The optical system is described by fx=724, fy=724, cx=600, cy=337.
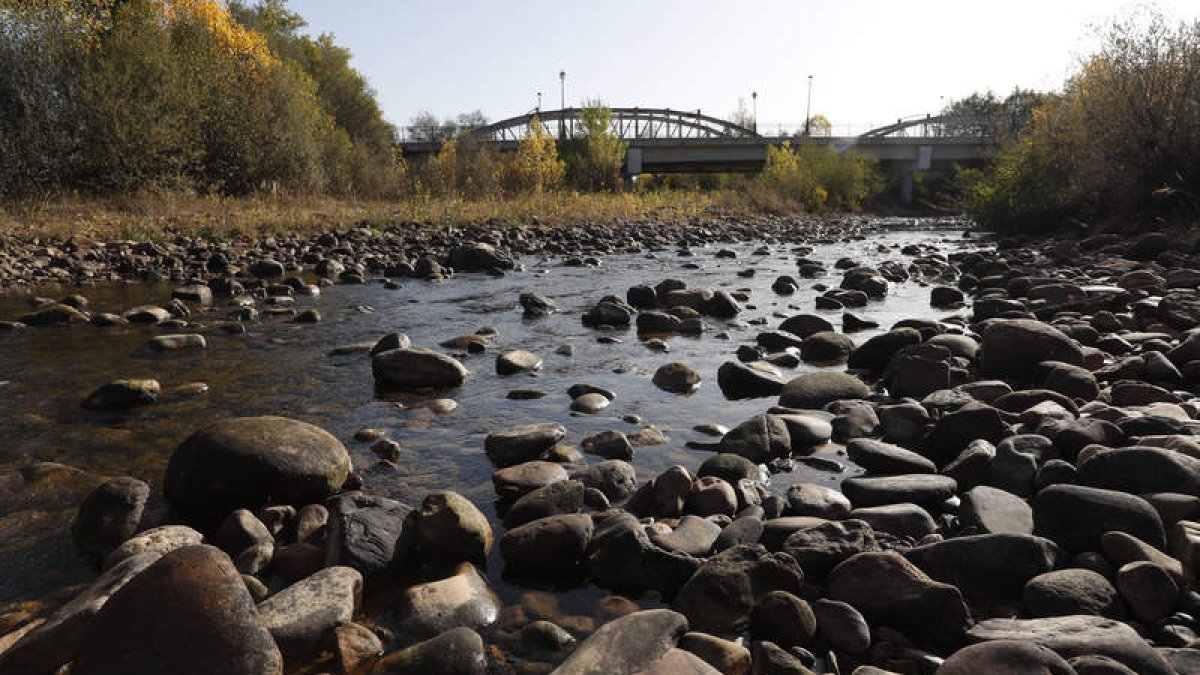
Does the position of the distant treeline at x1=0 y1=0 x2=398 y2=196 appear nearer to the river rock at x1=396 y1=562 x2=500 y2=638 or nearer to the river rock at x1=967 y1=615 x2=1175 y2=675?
the river rock at x1=396 y1=562 x2=500 y2=638

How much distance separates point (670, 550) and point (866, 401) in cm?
267

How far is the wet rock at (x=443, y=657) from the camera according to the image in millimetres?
2244

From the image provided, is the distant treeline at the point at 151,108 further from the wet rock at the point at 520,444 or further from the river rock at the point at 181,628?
the river rock at the point at 181,628

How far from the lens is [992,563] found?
2.58 meters

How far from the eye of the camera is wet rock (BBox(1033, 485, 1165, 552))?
2682 mm

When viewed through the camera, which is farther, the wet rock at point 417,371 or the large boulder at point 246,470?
the wet rock at point 417,371

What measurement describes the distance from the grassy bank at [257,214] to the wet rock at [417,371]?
1097cm

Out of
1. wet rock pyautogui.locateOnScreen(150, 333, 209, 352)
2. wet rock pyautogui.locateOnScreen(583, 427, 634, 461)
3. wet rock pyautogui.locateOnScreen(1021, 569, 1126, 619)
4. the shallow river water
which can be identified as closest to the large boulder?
the shallow river water

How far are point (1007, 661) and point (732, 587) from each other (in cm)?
88

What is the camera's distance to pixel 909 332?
240 inches

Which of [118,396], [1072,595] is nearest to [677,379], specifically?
[1072,595]

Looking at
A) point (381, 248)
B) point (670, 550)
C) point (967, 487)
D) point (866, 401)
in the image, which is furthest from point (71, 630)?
point (381, 248)

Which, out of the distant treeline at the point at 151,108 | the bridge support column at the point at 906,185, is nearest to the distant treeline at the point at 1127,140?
the distant treeline at the point at 151,108

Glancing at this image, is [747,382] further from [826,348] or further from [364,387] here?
[364,387]
